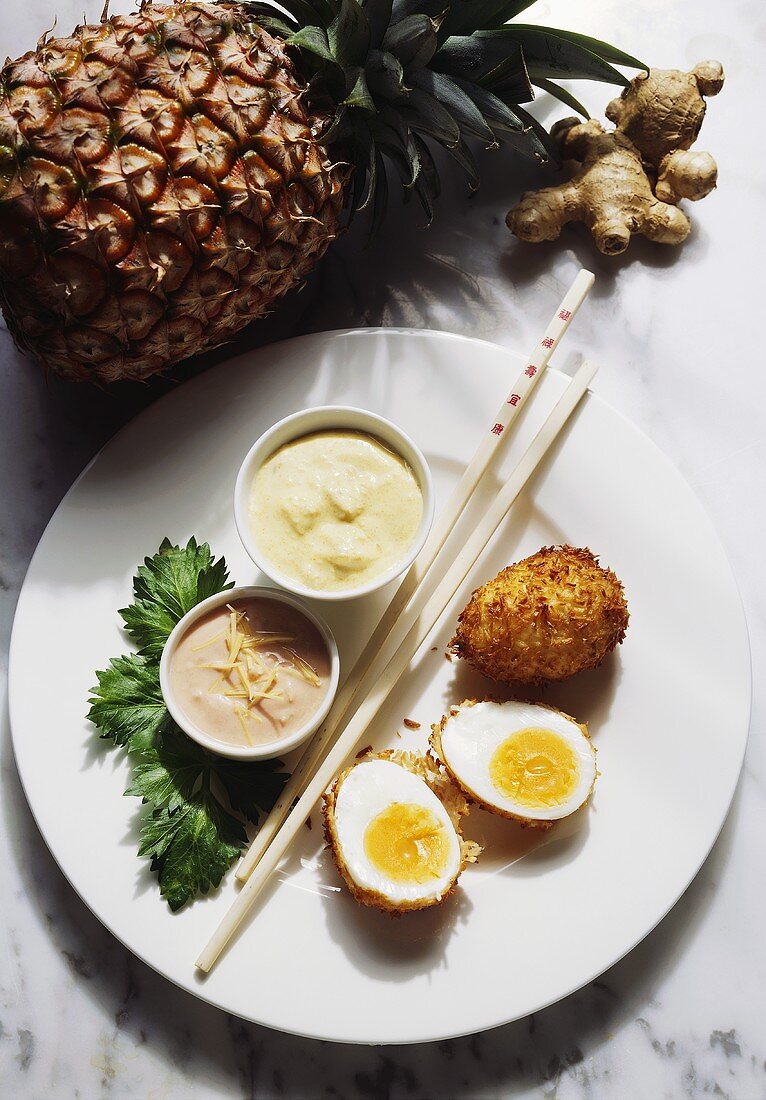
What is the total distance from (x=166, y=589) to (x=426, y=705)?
28.3 inches

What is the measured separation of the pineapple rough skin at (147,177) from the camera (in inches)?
73.5

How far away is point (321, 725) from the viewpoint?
87.6 inches

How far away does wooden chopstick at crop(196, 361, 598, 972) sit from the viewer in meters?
2.05

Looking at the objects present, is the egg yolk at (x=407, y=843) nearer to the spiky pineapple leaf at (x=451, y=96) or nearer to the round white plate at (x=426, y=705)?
the round white plate at (x=426, y=705)

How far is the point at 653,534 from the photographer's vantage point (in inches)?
90.7

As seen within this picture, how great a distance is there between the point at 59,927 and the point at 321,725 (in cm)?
84

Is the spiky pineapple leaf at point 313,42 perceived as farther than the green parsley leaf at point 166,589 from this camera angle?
No

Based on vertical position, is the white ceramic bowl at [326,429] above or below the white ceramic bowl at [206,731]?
above

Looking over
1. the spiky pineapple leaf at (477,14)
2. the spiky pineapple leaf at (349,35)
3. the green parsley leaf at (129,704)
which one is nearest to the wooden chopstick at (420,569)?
the green parsley leaf at (129,704)

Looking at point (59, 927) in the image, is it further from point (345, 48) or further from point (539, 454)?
point (345, 48)

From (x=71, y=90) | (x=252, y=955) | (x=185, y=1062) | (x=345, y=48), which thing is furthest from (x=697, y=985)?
(x=71, y=90)

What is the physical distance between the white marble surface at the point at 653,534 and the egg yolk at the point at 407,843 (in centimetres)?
53

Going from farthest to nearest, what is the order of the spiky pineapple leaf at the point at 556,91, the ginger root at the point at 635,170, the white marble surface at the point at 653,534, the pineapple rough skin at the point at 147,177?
the ginger root at the point at 635,170 → the spiky pineapple leaf at the point at 556,91 → the white marble surface at the point at 653,534 → the pineapple rough skin at the point at 147,177

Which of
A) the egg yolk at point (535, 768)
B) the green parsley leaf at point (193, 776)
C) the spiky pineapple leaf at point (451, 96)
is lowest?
the green parsley leaf at point (193, 776)
